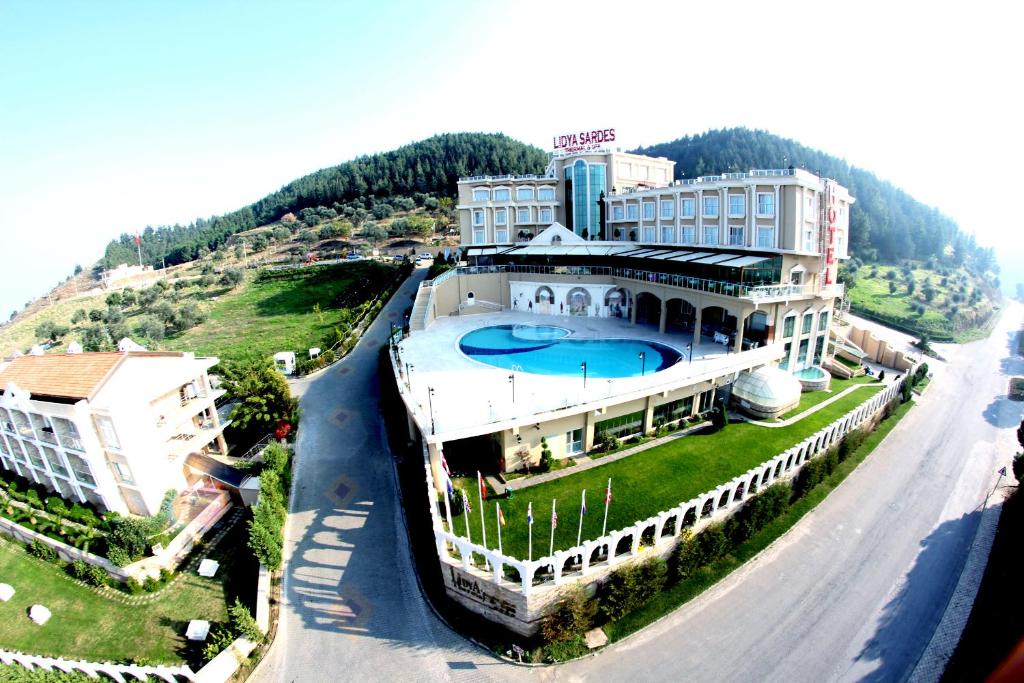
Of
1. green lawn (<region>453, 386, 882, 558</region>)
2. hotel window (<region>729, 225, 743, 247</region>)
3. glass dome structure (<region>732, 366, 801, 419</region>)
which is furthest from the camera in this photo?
hotel window (<region>729, 225, 743, 247</region>)

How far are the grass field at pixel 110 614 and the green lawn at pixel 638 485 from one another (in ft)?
36.7

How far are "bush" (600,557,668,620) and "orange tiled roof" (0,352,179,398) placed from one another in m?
25.5

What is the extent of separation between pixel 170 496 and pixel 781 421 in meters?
35.7

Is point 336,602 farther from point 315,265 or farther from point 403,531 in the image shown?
point 315,265

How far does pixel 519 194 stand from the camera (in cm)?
5700

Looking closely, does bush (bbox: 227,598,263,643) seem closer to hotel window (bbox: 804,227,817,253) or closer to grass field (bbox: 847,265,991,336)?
hotel window (bbox: 804,227,817,253)

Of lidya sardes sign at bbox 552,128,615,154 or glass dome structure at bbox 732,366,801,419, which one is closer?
glass dome structure at bbox 732,366,801,419

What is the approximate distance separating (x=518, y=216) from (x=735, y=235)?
27.4 metres

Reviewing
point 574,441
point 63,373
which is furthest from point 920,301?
point 63,373

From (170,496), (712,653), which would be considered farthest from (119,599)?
(712,653)

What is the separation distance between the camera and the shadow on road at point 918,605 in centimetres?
1698

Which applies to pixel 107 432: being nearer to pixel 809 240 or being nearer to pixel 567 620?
pixel 567 620

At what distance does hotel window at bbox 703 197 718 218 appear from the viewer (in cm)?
3903

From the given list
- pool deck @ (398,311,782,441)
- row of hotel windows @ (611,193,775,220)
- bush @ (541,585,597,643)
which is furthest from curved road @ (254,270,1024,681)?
row of hotel windows @ (611,193,775,220)
